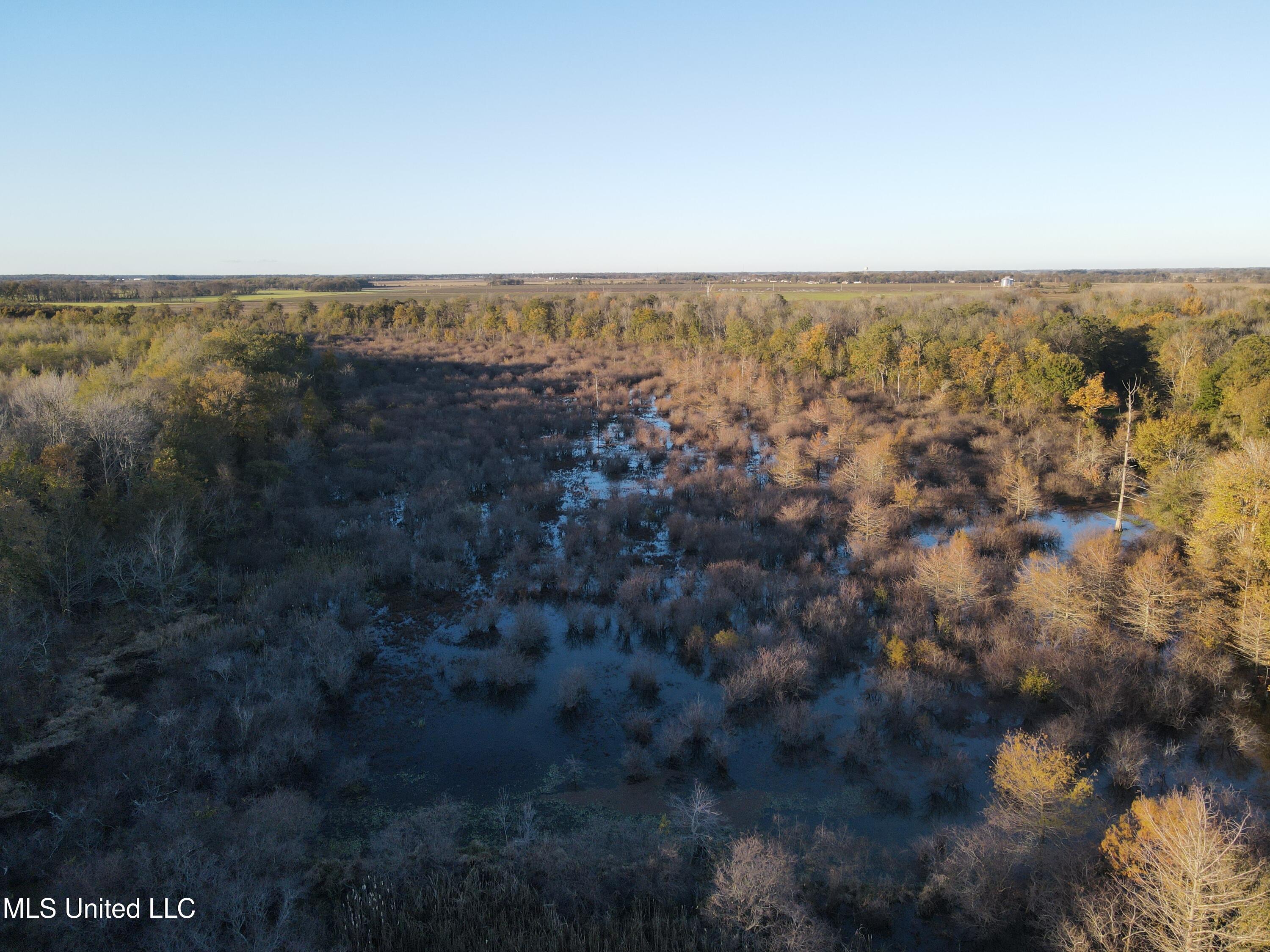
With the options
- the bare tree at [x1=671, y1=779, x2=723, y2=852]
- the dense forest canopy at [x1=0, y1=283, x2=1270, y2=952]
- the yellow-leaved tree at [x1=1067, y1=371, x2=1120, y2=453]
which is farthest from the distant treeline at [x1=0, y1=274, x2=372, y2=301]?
the yellow-leaved tree at [x1=1067, y1=371, x2=1120, y2=453]

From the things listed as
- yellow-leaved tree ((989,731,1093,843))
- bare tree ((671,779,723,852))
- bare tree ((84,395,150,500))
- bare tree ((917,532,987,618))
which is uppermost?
bare tree ((84,395,150,500))

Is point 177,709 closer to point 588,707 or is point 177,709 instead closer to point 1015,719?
point 588,707

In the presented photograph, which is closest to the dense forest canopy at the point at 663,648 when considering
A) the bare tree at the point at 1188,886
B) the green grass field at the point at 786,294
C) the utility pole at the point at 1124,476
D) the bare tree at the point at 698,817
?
the bare tree at the point at 1188,886

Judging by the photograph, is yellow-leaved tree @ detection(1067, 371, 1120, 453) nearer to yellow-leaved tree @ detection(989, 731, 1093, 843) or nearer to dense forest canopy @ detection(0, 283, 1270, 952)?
dense forest canopy @ detection(0, 283, 1270, 952)

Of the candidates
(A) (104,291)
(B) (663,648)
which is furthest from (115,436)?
(A) (104,291)

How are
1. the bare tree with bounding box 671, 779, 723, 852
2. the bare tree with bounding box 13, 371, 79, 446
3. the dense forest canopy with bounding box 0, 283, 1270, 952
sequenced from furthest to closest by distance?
the bare tree with bounding box 13, 371, 79, 446
the bare tree with bounding box 671, 779, 723, 852
the dense forest canopy with bounding box 0, 283, 1270, 952

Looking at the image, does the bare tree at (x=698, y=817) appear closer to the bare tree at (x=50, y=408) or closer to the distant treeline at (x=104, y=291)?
the bare tree at (x=50, y=408)

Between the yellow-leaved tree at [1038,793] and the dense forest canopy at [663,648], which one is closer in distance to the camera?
the dense forest canopy at [663,648]

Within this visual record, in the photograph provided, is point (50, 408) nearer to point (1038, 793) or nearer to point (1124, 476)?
point (1038, 793)
